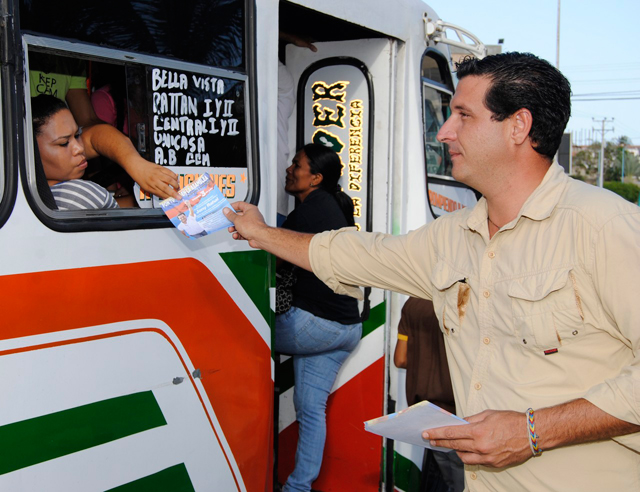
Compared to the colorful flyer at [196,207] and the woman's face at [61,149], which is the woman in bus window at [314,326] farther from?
the woman's face at [61,149]

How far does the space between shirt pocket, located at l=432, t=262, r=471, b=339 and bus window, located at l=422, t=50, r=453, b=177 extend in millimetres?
1945

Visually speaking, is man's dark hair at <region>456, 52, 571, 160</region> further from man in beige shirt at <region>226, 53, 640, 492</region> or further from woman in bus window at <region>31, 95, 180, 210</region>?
woman in bus window at <region>31, 95, 180, 210</region>

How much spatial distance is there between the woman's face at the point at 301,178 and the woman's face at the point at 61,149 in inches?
67.9

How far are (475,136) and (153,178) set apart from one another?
0.97 m

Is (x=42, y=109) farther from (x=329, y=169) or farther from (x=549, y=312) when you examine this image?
(x=329, y=169)

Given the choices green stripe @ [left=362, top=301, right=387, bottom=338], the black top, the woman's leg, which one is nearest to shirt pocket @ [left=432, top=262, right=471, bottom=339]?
the black top

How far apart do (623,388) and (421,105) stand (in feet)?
7.96

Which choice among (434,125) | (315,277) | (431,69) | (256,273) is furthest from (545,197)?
(431,69)

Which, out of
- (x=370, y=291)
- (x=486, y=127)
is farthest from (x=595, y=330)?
(x=370, y=291)

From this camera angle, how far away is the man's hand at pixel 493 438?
1733 mm

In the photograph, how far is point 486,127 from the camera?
1.97 meters

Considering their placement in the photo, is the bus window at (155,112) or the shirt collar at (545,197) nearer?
the shirt collar at (545,197)

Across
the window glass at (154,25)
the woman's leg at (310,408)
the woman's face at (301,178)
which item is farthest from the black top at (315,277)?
the window glass at (154,25)

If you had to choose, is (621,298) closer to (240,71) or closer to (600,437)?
(600,437)
